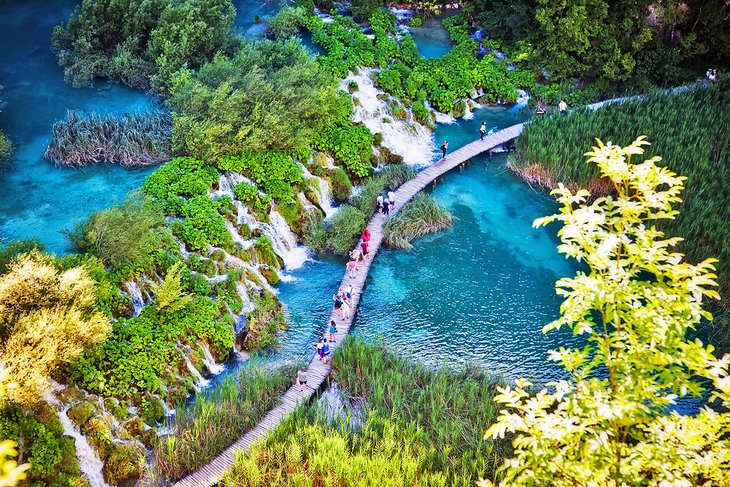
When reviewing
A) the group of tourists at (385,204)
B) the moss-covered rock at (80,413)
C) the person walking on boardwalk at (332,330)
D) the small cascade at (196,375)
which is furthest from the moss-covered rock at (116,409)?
the group of tourists at (385,204)

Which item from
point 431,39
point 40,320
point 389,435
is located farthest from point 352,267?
point 431,39

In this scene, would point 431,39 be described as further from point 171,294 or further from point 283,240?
point 171,294

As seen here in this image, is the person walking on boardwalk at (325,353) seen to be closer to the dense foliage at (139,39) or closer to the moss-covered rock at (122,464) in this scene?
the moss-covered rock at (122,464)

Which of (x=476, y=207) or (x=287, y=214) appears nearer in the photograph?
(x=287, y=214)

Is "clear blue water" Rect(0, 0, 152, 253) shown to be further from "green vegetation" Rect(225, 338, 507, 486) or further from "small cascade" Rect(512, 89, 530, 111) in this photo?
"small cascade" Rect(512, 89, 530, 111)

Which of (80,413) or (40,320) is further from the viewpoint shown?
(80,413)

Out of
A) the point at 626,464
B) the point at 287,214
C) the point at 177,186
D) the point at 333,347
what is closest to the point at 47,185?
the point at 177,186

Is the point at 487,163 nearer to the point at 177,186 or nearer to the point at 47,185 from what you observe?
the point at 177,186
